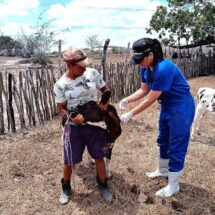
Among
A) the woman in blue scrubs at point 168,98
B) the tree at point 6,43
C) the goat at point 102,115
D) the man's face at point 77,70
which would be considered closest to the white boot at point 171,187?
the woman in blue scrubs at point 168,98

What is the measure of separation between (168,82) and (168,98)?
0.81 ft

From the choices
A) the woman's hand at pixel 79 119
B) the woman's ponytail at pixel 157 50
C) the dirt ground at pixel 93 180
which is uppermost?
the woman's ponytail at pixel 157 50

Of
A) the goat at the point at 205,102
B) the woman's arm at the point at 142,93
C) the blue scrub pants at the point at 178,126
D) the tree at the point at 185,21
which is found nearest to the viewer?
the blue scrub pants at the point at 178,126

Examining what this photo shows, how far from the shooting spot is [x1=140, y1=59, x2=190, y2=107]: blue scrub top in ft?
10.3

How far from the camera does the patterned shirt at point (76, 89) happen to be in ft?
10.4

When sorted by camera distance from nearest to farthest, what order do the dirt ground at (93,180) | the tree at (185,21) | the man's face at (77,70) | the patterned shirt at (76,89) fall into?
the man's face at (77,70) < the patterned shirt at (76,89) < the dirt ground at (93,180) < the tree at (185,21)

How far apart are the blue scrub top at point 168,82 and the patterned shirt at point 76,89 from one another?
60 centimetres

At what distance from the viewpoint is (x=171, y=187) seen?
3645 millimetres

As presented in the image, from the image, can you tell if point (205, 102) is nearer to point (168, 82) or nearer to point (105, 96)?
point (168, 82)

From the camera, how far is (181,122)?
3318 mm

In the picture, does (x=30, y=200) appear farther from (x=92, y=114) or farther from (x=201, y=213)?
(x=201, y=213)

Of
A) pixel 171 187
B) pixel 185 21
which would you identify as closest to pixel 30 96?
pixel 171 187

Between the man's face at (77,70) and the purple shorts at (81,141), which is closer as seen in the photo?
the man's face at (77,70)

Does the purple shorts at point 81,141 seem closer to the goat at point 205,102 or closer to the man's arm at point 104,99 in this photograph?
the man's arm at point 104,99
